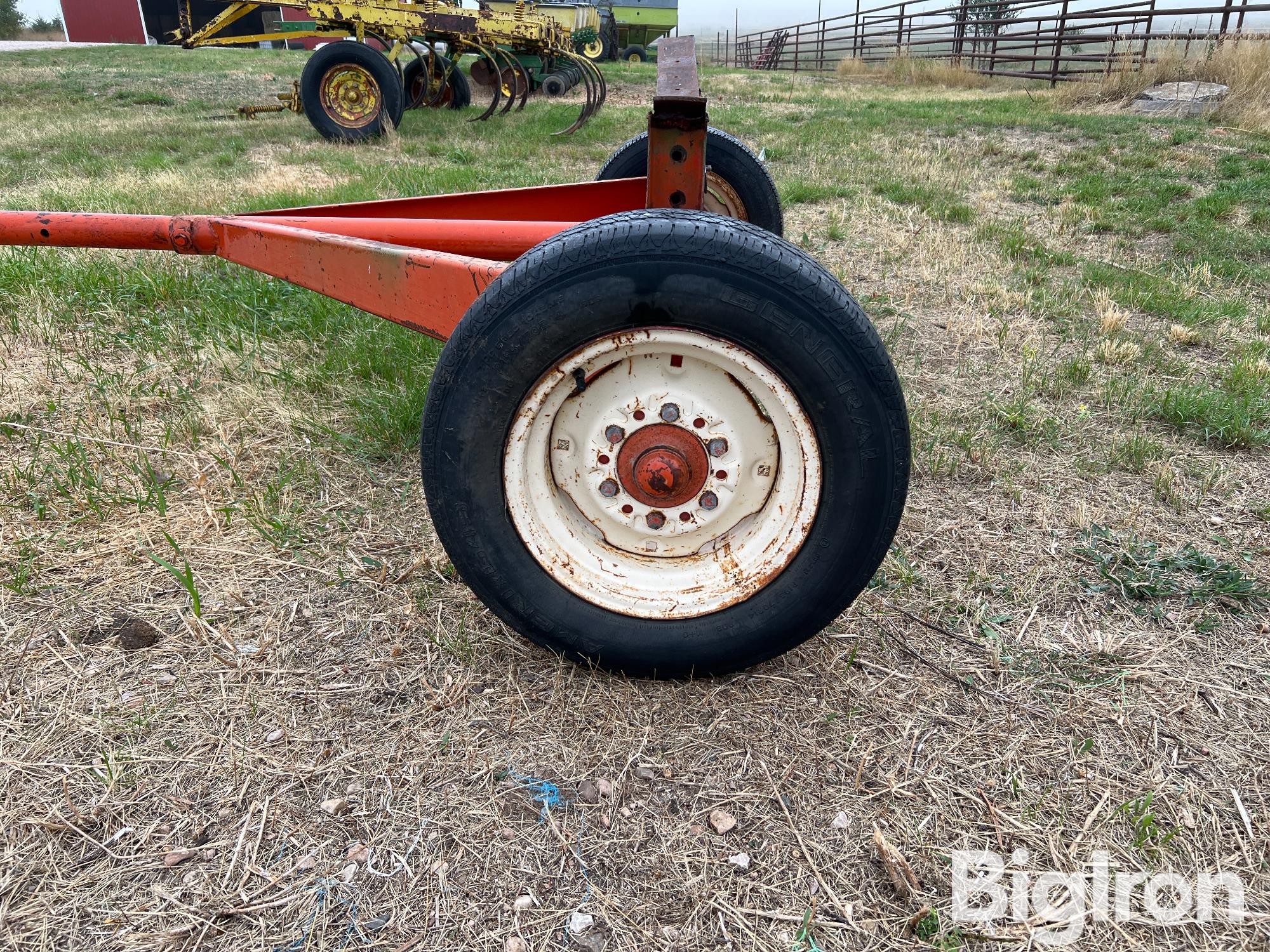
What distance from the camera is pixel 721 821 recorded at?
1585 mm

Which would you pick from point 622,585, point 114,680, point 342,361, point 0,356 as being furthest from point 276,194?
point 622,585

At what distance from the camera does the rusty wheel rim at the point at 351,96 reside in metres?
9.34

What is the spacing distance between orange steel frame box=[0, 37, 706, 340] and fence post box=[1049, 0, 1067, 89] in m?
15.2

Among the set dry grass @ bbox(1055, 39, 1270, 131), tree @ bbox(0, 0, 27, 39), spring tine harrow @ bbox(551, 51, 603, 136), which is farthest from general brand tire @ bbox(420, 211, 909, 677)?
tree @ bbox(0, 0, 27, 39)

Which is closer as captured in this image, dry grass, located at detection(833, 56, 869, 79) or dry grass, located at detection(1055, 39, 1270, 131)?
dry grass, located at detection(1055, 39, 1270, 131)

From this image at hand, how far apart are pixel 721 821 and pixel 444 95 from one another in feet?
42.0

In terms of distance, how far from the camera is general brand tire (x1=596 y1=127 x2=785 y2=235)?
3564 mm

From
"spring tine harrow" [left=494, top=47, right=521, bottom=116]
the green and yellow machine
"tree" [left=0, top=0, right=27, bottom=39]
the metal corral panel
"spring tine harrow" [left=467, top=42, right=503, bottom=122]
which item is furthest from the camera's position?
"tree" [left=0, top=0, right=27, bottom=39]

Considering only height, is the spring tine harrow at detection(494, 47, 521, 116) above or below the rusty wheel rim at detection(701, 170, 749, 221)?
above

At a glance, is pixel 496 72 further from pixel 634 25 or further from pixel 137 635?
pixel 634 25

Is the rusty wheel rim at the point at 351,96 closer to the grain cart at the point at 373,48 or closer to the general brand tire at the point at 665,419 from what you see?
the grain cart at the point at 373,48

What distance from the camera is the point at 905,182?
732cm

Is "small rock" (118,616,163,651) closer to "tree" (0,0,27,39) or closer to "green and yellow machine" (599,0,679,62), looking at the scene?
"green and yellow machine" (599,0,679,62)

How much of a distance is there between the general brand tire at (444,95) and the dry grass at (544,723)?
10.4 m
